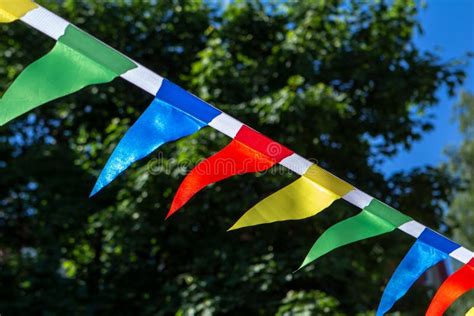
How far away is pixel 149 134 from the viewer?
2.28 metres

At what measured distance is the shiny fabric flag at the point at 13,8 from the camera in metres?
2.18

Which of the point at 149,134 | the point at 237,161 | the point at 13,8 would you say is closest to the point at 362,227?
the point at 237,161

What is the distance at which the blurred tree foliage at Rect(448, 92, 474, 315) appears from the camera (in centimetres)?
2292

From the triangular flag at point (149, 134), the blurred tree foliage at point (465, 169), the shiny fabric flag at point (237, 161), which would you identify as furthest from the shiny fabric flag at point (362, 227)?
the blurred tree foliage at point (465, 169)

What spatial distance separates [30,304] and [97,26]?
3.47m

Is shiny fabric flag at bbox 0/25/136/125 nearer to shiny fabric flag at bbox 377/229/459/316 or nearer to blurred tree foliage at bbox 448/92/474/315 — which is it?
shiny fabric flag at bbox 377/229/459/316

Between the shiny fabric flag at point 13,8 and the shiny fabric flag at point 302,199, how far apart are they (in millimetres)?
1068

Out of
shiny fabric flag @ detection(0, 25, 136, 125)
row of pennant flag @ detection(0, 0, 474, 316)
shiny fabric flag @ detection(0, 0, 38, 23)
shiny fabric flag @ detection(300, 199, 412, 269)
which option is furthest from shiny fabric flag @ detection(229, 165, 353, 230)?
shiny fabric flag @ detection(0, 0, 38, 23)

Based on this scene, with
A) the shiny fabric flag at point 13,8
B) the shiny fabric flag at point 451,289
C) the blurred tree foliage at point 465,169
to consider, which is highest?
the blurred tree foliage at point 465,169

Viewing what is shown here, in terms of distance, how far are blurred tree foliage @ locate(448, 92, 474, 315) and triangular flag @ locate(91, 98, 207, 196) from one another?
20.7 meters

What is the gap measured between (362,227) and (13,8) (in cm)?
152

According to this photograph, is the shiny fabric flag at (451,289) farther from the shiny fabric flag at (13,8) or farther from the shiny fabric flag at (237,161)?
the shiny fabric flag at (13,8)

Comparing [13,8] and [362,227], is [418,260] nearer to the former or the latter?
[362,227]

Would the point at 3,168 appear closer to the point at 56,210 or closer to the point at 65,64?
the point at 56,210
